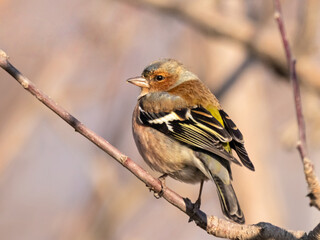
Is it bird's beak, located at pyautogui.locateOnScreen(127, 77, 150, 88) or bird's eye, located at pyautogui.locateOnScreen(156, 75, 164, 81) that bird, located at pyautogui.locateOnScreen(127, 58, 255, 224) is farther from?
bird's eye, located at pyautogui.locateOnScreen(156, 75, 164, 81)

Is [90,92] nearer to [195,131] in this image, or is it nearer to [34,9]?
[34,9]

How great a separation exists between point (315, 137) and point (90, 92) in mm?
2904

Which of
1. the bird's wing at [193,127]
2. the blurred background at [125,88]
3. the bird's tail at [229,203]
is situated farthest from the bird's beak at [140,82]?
the bird's tail at [229,203]

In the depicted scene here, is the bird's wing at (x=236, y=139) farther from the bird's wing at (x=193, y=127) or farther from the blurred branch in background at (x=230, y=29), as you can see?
the blurred branch in background at (x=230, y=29)

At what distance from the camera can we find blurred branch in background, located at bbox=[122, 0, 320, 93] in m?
7.36

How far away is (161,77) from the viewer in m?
5.83

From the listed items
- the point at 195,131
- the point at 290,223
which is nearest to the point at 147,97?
the point at 195,131

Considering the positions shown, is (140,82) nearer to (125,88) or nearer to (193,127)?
(193,127)

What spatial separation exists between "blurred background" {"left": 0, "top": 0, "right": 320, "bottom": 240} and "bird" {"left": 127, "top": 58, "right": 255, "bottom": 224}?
1807mm

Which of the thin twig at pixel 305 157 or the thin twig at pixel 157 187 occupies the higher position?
the thin twig at pixel 305 157

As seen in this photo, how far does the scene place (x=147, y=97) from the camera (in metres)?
5.48

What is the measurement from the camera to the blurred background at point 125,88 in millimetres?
6969

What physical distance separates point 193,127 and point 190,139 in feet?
0.52

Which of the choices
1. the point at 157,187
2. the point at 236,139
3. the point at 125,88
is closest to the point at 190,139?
the point at 236,139
